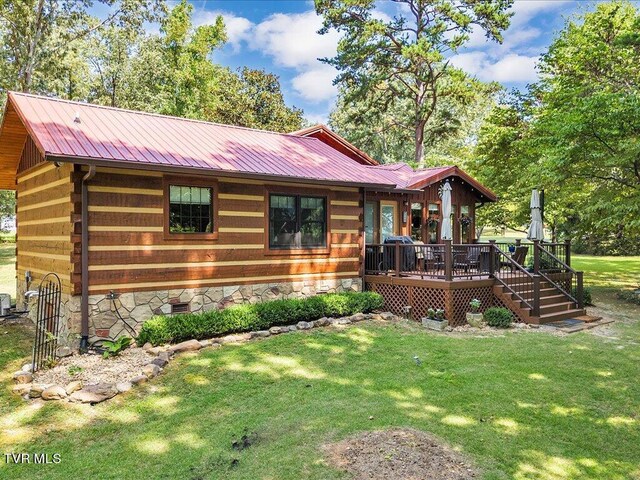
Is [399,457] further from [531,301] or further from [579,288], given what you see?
[579,288]

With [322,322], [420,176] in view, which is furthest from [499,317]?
[420,176]

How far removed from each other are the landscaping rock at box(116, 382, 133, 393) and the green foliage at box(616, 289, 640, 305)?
14030 millimetres

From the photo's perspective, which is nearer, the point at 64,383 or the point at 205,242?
the point at 64,383

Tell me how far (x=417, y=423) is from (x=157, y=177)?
19.7ft

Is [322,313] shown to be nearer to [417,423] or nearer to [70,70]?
[417,423]

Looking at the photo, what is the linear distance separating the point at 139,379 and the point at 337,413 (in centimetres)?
277

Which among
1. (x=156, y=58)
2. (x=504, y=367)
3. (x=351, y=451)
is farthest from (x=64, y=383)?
(x=156, y=58)

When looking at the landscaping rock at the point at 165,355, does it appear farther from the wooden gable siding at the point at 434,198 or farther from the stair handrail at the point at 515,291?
the wooden gable siding at the point at 434,198

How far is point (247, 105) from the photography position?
24.6m

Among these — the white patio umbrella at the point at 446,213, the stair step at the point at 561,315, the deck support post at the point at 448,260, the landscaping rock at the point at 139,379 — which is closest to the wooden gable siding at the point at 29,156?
the landscaping rock at the point at 139,379

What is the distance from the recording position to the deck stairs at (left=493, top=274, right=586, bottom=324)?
31.7 ft

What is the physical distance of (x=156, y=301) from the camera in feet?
26.1

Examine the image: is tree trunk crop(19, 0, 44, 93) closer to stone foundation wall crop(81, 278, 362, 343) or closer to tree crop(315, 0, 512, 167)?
tree crop(315, 0, 512, 167)

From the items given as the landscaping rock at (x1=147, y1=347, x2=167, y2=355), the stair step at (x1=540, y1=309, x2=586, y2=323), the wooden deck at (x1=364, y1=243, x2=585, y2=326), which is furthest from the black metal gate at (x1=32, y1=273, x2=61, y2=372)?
the stair step at (x1=540, y1=309, x2=586, y2=323)
